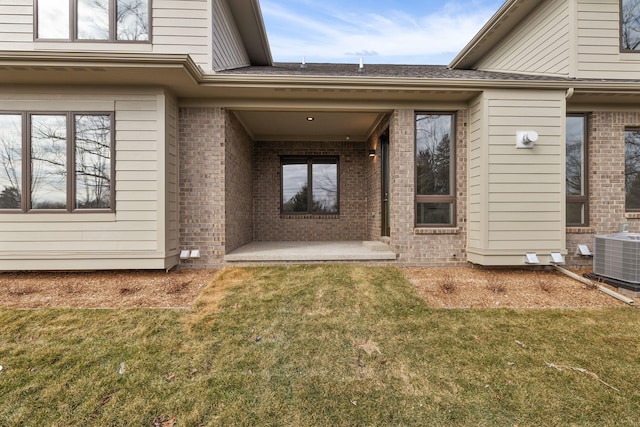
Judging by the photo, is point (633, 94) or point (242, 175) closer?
point (633, 94)

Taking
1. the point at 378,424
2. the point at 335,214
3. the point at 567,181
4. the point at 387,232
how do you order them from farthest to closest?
the point at 335,214, the point at 387,232, the point at 567,181, the point at 378,424

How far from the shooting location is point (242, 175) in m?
6.80

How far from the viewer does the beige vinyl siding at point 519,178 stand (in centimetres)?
502

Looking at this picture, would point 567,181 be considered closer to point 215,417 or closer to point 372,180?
point 372,180

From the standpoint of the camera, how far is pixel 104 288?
4.34 metres

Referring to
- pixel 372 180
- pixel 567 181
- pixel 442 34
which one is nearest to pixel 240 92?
pixel 372 180

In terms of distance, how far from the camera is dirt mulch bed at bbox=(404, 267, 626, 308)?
3.96 m

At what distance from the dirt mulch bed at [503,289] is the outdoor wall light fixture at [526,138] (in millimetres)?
2141

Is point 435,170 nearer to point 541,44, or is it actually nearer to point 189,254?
point 541,44

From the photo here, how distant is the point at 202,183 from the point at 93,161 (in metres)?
1.61

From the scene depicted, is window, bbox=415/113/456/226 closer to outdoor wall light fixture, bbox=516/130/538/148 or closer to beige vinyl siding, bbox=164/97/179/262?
outdoor wall light fixture, bbox=516/130/538/148

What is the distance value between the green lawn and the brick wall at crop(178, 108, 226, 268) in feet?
5.25

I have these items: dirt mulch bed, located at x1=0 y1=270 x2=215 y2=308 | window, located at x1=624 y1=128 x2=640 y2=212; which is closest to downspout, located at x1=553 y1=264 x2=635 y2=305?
window, located at x1=624 y1=128 x2=640 y2=212

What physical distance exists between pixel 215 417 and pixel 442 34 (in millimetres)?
27919
